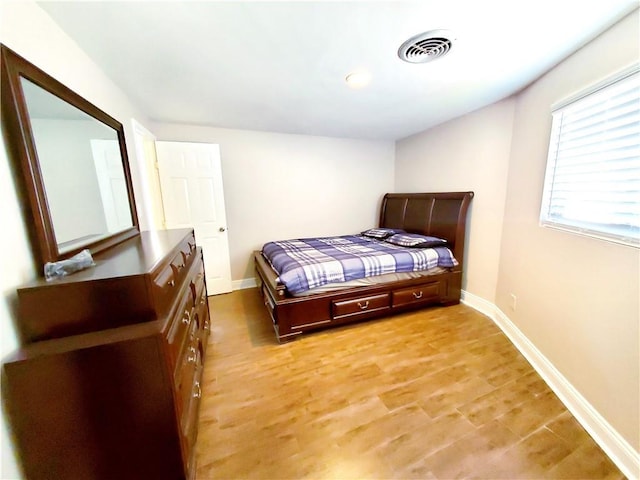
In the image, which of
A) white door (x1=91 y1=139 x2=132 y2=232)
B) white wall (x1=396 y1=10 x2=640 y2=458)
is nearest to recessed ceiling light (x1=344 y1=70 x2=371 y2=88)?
white wall (x1=396 y1=10 x2=640 y2=458)

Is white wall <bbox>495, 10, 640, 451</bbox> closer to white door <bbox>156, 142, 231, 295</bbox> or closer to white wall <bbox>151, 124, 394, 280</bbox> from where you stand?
white wall <bbox>151, 124, 394, 280</bbox>

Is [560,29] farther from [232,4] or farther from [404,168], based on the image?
[404,168]

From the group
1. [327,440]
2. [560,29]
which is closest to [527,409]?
[327,440]

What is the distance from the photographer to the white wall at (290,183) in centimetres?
332

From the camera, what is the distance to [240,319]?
2.63 meters

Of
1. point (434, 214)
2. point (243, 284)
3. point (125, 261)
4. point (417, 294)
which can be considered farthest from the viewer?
point (243, 284)

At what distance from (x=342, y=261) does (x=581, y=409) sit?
1.82 metres

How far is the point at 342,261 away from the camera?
238cm

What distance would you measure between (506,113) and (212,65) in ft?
8.66

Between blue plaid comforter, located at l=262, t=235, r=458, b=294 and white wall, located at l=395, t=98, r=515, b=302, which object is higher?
white wall, located at l=395, t=98, r=515, b=302

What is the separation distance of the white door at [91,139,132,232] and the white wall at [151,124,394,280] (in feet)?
4.77

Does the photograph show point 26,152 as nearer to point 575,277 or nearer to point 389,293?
point 389,293

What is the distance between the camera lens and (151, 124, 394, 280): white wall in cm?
332

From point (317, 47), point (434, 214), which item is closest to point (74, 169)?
point (317, 47)
